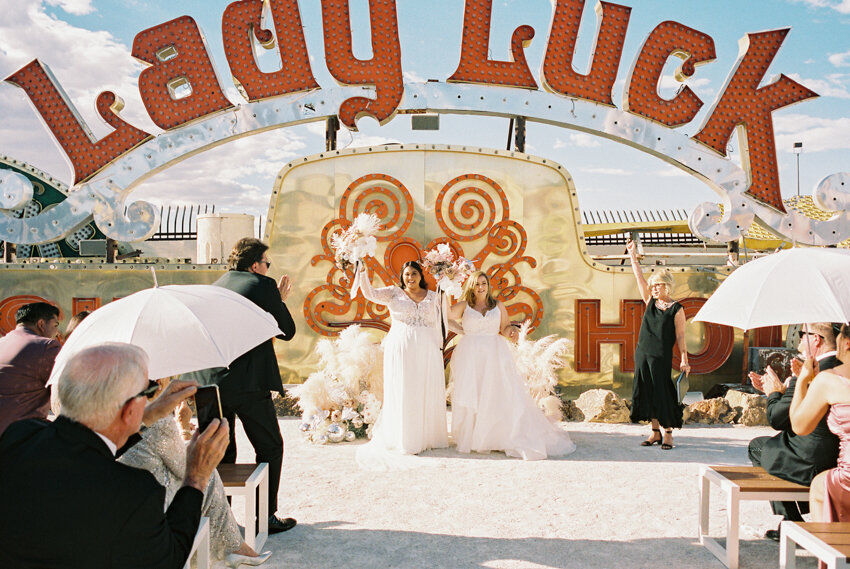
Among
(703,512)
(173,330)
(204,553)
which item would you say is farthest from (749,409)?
(173,330)

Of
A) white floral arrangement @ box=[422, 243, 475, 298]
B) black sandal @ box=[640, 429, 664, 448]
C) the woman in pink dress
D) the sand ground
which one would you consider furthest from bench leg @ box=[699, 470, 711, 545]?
white floral arrangement @ box=[422, 243, 475, 298]

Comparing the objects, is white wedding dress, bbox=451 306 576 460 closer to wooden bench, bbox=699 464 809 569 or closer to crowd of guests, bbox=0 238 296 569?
wooden bench, bbox=699 464 809 569

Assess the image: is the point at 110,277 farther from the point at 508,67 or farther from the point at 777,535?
the point at 777,535

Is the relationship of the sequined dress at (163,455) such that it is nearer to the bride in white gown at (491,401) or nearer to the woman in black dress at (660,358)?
the bride in white gown at (491,401)

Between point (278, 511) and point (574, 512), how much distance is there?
2.31m

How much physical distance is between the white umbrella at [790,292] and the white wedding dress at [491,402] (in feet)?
9.11

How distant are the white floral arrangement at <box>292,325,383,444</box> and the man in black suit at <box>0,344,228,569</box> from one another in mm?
5040

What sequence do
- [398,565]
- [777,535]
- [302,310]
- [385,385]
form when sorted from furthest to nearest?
[302,310], [385,385], [777,535], [398,565]

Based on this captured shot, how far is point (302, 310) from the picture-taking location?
9.17m

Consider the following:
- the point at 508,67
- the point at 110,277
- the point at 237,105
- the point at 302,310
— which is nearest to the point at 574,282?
the point at 508,67

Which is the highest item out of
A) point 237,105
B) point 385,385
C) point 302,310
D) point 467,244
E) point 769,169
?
point 237,105

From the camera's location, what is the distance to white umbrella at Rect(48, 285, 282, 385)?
3066 millimetres

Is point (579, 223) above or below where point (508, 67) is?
below

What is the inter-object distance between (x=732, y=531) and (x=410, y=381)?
3399mm
